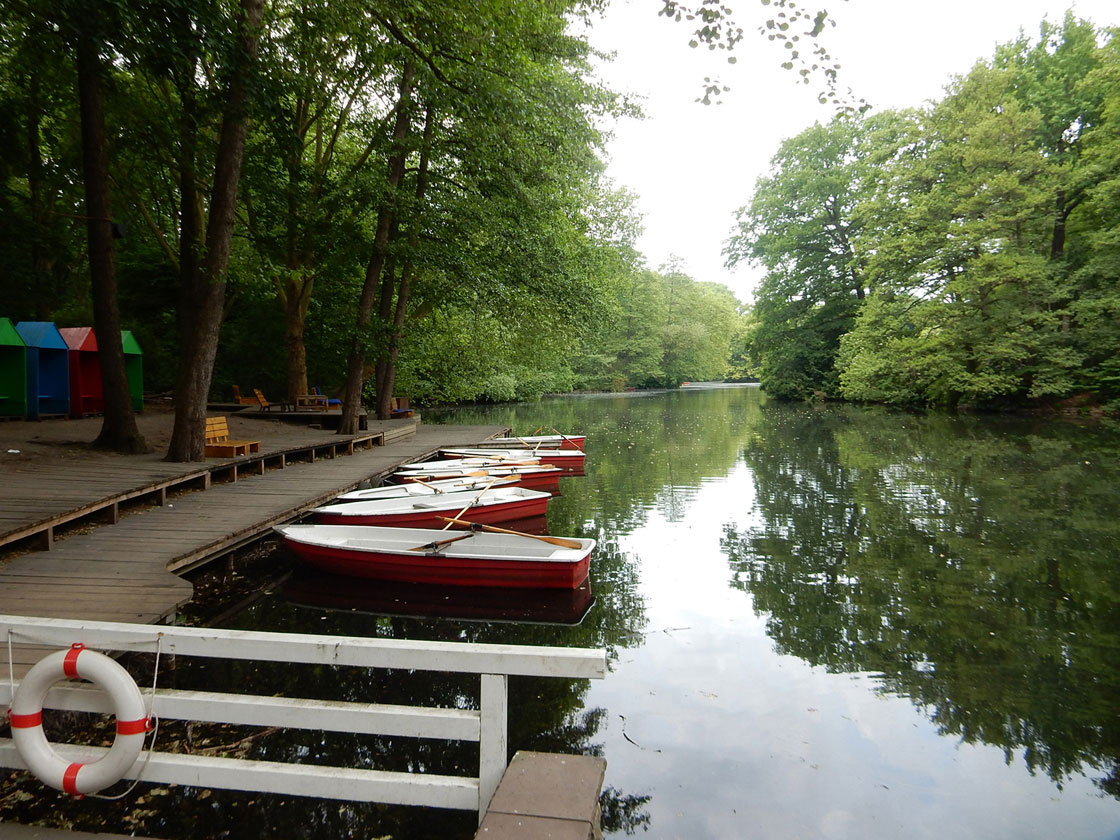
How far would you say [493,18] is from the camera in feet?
35.1

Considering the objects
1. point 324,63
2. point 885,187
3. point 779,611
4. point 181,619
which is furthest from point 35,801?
point 885,187

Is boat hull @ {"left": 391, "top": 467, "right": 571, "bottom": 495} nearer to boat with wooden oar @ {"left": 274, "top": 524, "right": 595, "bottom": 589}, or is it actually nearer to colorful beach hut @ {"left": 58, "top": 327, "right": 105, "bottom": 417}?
boat with wooden oar @ {"left": 274, "top": 524, "right": 595, "bottom": 589}

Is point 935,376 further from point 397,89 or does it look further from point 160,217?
point 160,217

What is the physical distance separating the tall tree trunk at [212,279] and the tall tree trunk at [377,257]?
15.0ft

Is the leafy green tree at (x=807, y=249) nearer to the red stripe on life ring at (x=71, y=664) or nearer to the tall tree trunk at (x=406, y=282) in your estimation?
the tall tree trunk at (x=406, y=282)

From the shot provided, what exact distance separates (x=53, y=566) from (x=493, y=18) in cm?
953

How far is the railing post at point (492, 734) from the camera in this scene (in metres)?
2.32

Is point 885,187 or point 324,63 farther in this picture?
point 885,187

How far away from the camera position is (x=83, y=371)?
53.6ft

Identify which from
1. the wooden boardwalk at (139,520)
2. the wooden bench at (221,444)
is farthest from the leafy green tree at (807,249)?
the wooden bench at (221,444)

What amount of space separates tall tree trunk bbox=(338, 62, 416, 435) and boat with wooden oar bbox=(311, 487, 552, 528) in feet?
20.0

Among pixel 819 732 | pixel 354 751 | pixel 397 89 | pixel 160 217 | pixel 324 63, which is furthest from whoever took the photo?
pixel 160 217

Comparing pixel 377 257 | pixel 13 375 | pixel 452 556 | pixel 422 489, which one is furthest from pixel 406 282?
pixel 452 556

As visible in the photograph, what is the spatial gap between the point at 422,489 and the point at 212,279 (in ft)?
13.8
